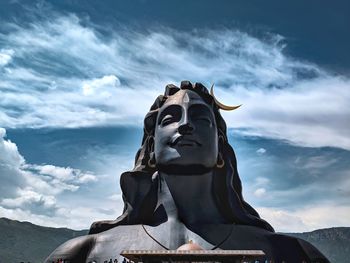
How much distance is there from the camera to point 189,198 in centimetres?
1611

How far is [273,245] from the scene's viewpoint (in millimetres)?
15844

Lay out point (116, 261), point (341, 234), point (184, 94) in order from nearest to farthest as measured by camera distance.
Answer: point (116, 261) < point (184, 94) < point (341, 234)

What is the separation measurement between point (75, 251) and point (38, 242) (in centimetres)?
9565

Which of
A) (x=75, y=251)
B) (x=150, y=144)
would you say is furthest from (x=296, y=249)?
(x=75, y=251)

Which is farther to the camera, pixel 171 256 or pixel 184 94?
pixel 184 94

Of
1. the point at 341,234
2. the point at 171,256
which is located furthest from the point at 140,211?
the point at 341,234

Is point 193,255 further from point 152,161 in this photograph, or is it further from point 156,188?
point 152,161

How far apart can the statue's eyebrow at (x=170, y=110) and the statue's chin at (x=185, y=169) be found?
1.51 meters

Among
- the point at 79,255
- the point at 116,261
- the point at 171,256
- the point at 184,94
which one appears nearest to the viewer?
the point at 171,256

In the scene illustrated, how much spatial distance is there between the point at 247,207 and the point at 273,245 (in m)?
1.80

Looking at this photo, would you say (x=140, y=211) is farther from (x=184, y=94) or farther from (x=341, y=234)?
(x=341, y=234)

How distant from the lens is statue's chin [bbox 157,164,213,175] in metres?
15.8

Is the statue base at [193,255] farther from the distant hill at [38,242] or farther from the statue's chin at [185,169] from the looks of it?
the distant hill at [38,242]

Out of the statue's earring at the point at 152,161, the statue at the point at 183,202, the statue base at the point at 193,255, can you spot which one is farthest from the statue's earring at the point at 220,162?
the statue base at the point at 193,255
